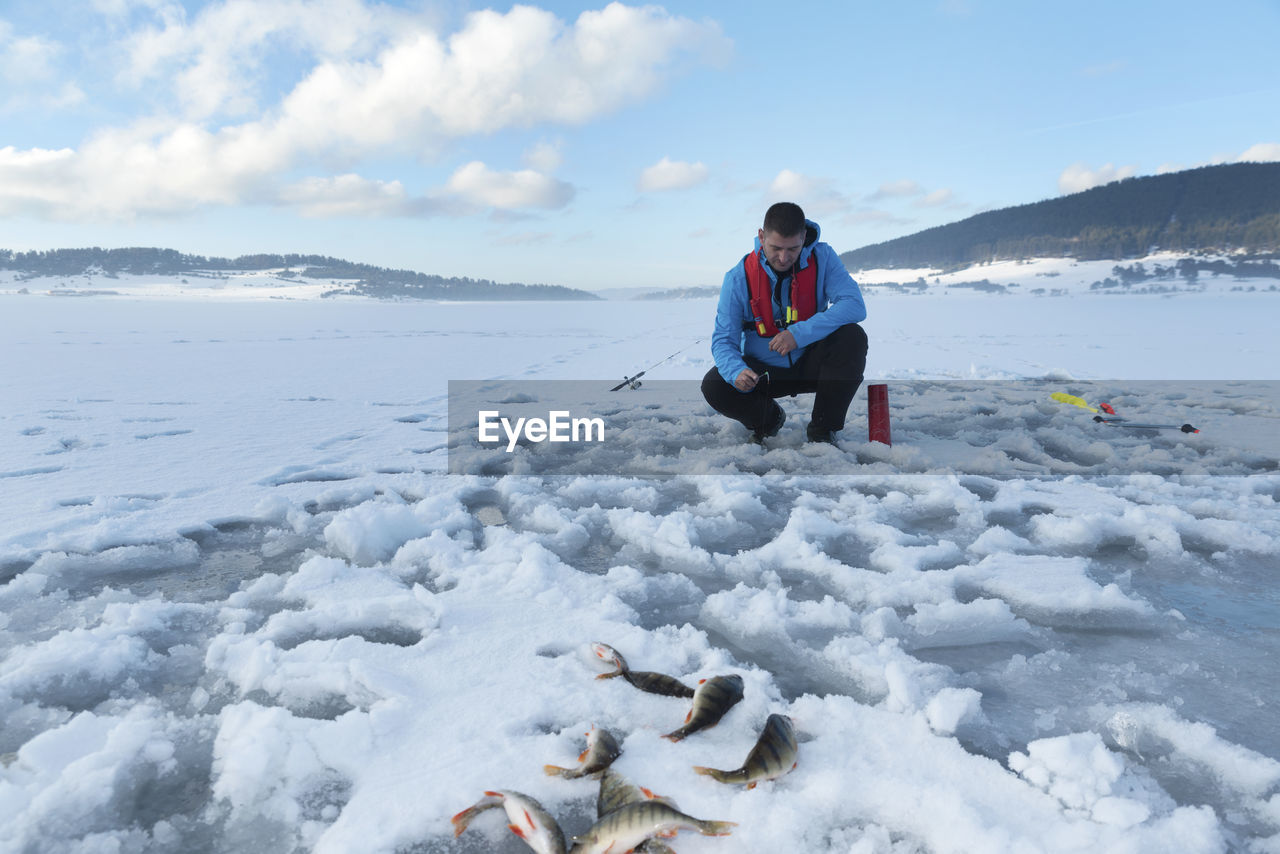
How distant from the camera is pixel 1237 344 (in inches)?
528

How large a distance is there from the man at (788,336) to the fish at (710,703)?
244 centimetres

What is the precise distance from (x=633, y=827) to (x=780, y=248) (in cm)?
321

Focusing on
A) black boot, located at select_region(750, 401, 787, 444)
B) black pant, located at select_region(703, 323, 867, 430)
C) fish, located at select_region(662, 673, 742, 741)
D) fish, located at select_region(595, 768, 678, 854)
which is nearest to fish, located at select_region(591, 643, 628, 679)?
fish, located at select_region(662, 673, 742, 741)

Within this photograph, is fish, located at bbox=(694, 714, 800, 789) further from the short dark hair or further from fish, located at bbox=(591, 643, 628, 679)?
the short dark hair

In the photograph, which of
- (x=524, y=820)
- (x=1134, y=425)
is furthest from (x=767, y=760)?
(x=1134, y=425)

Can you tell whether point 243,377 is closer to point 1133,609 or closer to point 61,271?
point 1133,609

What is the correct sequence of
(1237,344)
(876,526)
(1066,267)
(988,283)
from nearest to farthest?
(876,526) < (1237,344) < (988,283) < (1066,267)

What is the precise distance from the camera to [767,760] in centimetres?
136

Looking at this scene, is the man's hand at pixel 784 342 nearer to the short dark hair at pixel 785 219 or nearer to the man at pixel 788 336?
the man at pixel 788 336

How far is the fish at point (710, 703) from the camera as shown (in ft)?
4.91

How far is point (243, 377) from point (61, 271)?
118 meters

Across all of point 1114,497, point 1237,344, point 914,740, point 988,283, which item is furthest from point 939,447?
point 988,283

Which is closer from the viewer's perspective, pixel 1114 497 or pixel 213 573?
pixel 213 573

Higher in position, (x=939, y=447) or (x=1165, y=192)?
(x=1165, y=192)
